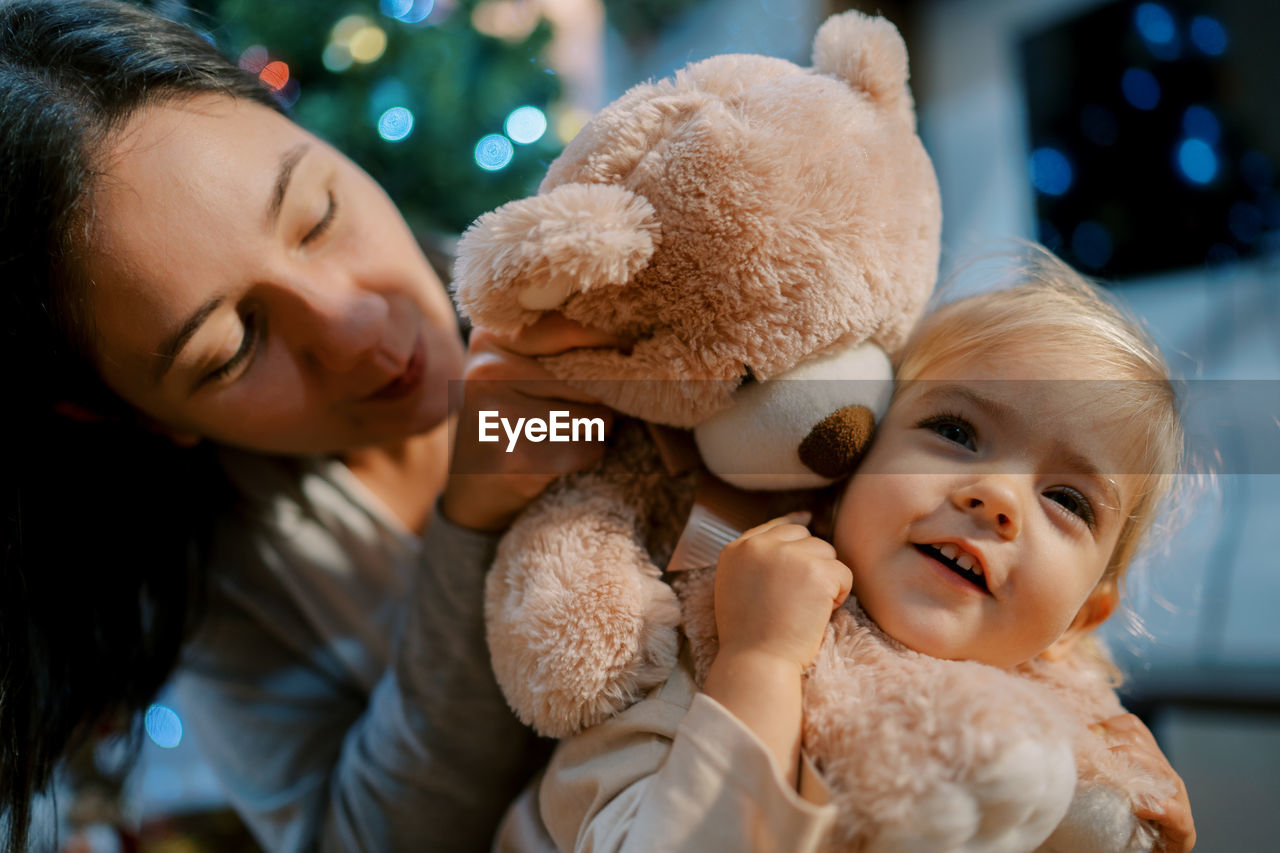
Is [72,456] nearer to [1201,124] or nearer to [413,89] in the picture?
[413,89]

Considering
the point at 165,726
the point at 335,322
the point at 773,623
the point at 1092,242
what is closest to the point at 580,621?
the point at 773,623

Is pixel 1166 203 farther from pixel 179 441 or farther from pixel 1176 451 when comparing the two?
pixel 179 441

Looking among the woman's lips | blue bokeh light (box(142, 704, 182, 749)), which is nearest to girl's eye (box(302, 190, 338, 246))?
the woman's lips

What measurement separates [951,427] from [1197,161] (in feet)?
4.80

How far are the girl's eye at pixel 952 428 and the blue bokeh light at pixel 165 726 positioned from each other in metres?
1.18

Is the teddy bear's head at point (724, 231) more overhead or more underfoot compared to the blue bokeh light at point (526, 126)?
more overhead

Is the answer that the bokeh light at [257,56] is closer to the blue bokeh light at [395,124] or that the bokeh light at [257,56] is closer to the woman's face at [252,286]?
the blue bokeh light at [395,124]

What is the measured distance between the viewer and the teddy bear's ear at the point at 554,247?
1.24 ft

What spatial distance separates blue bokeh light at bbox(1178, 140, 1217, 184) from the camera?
1451 mm

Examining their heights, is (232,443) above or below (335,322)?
below

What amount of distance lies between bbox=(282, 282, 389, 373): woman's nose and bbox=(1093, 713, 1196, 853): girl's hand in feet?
1.84

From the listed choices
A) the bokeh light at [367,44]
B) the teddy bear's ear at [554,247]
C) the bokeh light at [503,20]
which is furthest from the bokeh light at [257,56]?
the teddy bear's ear at [554,247]

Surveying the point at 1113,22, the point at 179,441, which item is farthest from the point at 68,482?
the point at 1113,22

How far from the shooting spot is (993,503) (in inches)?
15.5
